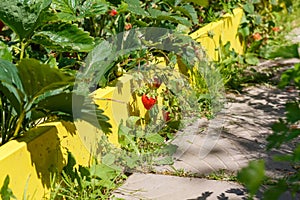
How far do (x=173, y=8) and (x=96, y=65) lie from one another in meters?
1.17

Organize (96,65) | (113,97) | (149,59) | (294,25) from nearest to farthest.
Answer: (96,65) → (113,97) → (149,59) → (294,25)

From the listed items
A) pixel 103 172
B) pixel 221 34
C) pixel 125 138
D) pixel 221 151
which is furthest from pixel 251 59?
pixel 103 172

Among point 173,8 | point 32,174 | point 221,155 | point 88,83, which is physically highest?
point 173,8

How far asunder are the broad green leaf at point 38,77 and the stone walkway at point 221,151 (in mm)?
959

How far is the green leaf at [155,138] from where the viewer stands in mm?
3924

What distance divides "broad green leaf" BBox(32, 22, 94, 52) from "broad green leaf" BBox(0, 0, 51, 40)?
5.8 inches

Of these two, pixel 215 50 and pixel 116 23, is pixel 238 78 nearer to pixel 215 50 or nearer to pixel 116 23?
pixel 215 50

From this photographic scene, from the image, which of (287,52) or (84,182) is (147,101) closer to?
(84,182)

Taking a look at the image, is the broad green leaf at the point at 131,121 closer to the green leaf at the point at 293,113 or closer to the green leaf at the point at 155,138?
the green leaf at the point at 155,138

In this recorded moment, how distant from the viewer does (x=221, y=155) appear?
3932 mm

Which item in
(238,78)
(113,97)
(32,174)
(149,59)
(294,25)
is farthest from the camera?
(294,25)

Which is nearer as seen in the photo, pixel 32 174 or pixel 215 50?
pixel 32 174

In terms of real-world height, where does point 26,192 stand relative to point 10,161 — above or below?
below

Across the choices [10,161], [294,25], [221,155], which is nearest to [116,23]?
[221,155]
